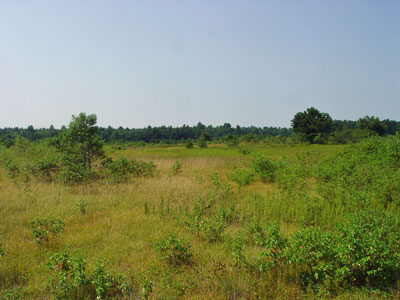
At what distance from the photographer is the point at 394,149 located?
433 inches

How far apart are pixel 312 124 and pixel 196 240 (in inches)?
1771

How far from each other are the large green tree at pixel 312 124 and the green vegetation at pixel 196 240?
3691cm

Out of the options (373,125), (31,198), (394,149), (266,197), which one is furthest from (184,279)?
(373,125)

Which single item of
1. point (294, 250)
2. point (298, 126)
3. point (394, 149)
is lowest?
point (294, 250)

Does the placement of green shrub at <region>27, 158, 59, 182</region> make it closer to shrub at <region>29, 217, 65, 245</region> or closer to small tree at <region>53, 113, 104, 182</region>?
small tree at <region>53, 113, 104, 182</region>

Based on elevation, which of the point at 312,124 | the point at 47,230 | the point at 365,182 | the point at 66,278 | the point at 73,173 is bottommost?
the point at 66,278

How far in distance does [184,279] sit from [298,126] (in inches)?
1832

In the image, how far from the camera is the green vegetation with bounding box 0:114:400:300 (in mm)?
3594

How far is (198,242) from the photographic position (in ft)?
17.2

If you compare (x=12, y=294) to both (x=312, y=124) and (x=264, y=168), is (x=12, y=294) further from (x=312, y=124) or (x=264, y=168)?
(x=312, y=124)

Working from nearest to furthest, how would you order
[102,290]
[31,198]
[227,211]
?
[102,290] < [227,211] < [31,198]

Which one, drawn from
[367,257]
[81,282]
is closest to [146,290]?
[81,282]

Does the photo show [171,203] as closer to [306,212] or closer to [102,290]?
[306,212]

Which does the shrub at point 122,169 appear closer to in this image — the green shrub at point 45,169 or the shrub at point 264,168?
the green shrub at point 45,169
